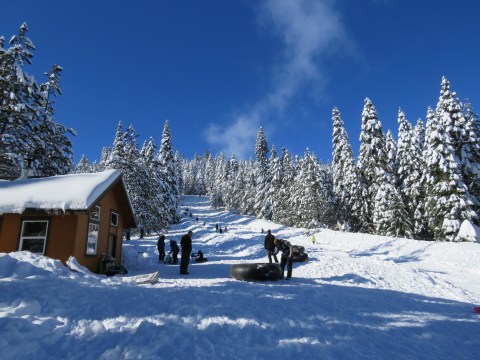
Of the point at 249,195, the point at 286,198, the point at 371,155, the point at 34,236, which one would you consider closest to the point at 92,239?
the point at 34,236

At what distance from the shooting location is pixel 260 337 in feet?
19.9

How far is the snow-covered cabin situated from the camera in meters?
12.1

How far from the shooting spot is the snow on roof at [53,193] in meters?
12.0

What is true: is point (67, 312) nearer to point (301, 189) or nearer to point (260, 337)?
point (260, 337)

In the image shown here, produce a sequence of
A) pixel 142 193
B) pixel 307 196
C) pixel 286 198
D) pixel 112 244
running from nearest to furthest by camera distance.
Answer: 1. pixel 112 244
2. pixel 142 193
3. pixel 307 196
4. pixel 286 198

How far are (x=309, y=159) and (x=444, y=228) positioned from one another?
25.1 meters

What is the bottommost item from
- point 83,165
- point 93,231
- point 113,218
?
point 93,231

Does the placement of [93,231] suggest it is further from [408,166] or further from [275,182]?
[275,182]

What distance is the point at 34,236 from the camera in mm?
12742

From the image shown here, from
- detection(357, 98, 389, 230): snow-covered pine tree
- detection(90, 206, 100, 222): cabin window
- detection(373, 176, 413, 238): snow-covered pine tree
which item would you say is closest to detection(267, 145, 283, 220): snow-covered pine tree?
detection(357, 98, 389, 230): snow-covered pine tree

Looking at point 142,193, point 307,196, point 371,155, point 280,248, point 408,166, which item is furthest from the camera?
point 307,196

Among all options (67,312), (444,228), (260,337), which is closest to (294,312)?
(260,337)

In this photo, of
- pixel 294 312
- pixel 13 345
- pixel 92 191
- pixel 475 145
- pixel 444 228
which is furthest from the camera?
pixel 475 145

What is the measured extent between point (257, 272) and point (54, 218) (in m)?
8.57
